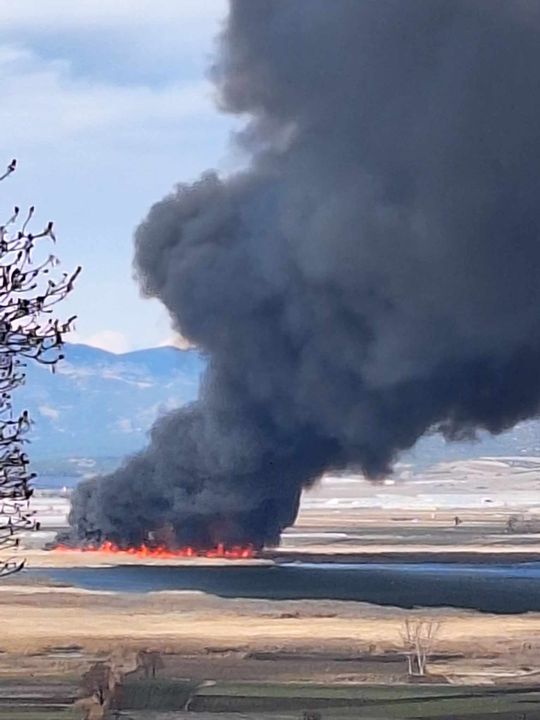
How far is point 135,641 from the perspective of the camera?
47.3 metres

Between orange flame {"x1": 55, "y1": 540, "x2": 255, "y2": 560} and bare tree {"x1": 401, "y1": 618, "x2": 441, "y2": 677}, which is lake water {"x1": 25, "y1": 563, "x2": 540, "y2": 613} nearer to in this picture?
bare tree {"x1": 401, "y1": 618, "x2": 441, "y2": 677}

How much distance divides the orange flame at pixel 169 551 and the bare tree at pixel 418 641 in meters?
38.5

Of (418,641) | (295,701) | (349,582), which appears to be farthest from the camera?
(349,582)

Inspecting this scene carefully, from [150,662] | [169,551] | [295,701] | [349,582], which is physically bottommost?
[295,701]

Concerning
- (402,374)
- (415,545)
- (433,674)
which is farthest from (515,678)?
(415,545)

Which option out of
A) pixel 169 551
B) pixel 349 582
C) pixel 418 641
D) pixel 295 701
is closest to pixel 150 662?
pixel 295 701

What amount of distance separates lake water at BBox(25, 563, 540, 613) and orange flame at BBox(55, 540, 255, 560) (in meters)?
9.44

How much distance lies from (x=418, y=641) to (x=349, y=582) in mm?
21025

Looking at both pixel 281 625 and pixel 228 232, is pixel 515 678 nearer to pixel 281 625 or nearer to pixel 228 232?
pixel 281 625

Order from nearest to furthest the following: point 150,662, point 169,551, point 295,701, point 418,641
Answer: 1. point 295,701
2. point 150,662
3. point 418,641
4. point 169,551

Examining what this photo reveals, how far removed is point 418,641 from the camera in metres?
48.1

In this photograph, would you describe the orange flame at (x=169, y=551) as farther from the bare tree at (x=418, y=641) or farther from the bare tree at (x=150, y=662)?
the bare tree at (x=150, y=662)

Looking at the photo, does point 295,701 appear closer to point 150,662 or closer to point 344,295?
point 150,662

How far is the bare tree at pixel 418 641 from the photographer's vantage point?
138 feet
